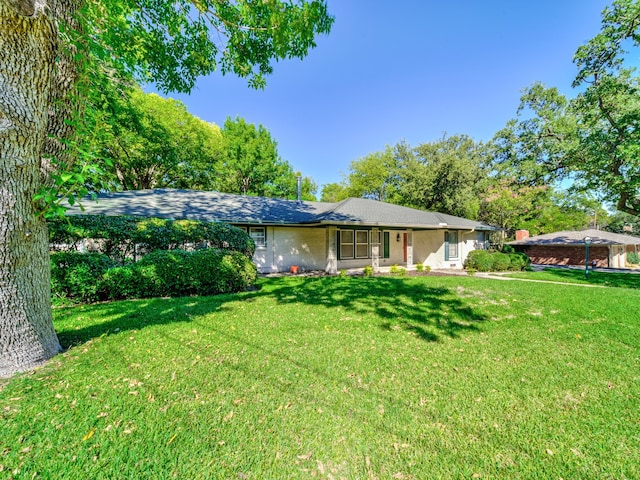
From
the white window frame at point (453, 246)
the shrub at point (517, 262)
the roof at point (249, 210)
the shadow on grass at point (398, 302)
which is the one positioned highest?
the roof at point (249, 210)

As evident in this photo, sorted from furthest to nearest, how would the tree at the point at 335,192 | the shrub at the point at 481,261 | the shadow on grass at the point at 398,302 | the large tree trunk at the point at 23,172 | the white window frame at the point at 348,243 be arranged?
the tree at the point at 335,192 → the white window frame at the point at 348,243 → the shrub at the point at 481,261 → the shadow on grass at the point at 398,302 → the large tree trunk at the point at 23,172

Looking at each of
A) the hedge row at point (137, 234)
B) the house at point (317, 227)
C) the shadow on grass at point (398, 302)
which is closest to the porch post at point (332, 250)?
the house at point (317, 227)

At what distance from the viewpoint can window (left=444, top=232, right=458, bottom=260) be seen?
15328 millimetres

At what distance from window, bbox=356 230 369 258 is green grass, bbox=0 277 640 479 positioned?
9664mm

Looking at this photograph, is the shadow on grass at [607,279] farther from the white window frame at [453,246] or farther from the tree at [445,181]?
the tree at [445,181]

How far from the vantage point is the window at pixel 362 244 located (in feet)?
48.0

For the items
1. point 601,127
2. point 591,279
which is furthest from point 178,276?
point 601,127

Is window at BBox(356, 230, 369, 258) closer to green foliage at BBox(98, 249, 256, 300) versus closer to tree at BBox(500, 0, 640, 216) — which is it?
green foliage at BBox(98, 249, 256, 300)

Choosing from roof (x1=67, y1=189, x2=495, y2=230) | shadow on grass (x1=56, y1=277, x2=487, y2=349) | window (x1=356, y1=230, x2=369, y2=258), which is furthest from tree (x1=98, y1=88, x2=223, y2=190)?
window (x1=356, y1=230, x2=369, y2=258)

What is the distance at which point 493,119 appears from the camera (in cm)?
1591

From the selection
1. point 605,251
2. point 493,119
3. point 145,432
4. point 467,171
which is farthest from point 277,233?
point 605,251

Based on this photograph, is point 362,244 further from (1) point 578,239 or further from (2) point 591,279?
(1) point 578,239

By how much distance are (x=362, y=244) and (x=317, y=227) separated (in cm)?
307

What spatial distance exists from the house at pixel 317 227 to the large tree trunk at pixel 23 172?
7744 millimetres
